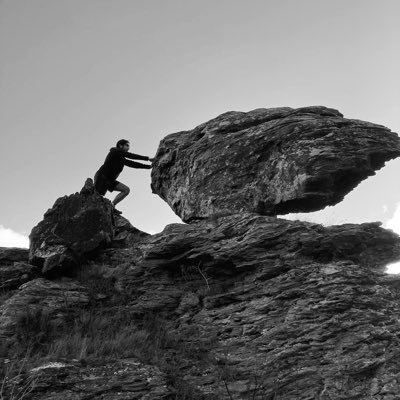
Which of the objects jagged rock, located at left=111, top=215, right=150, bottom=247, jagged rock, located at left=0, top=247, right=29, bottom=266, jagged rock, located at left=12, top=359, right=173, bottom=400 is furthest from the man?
jagged rock, located at left=12, top=359, right=173, bottom=400

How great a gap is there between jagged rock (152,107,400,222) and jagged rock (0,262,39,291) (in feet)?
16.1

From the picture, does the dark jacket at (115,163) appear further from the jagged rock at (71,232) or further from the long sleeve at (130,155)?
the jagged rock at (71,232)

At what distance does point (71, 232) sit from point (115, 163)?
14.5 ft

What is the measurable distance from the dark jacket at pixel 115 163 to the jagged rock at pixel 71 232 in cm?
249

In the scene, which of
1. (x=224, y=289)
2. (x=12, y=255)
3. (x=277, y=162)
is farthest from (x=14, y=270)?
(x=277, y=162)

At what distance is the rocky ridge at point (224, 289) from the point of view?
8500mm

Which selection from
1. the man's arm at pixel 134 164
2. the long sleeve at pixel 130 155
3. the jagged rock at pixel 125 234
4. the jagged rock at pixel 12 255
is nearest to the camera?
the jagged rock at pixel 12 255

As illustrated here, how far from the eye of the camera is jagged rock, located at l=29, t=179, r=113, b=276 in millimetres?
12453

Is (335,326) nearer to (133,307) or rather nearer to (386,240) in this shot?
(386,240)

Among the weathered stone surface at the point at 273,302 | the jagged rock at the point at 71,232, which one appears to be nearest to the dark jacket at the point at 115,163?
the jagged rock at the point at 71,232

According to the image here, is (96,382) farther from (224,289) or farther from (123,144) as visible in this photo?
(123,144)

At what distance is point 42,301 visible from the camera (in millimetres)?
11016

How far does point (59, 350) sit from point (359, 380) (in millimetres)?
5533

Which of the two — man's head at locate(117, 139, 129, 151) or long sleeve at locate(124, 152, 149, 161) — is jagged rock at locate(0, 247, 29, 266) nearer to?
long sleeve at locate(124, 152, 149, 161)
